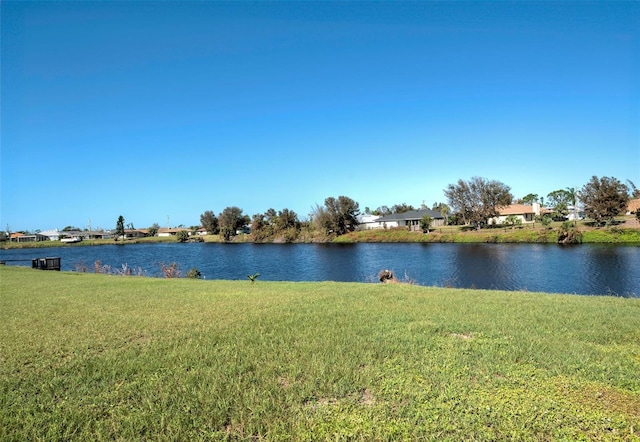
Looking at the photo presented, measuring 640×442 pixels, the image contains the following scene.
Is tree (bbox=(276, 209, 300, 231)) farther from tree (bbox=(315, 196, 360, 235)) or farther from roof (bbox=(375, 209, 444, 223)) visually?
roof (bbox=(375, 209, 444, 223))

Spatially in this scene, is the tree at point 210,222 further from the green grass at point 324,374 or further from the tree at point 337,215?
the green grass at point 324,374

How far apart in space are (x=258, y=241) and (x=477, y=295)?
Answer: 7831 centimetres

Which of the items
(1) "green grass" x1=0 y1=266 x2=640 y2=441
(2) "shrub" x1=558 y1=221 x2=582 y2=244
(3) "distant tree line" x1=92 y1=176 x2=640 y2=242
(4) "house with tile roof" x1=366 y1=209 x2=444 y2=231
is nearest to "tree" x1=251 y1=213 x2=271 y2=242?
(3) "distant tree line" x1=92 y1=176 x2=640 y2=242

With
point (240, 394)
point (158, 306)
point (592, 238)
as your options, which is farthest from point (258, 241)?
point (240, 394)

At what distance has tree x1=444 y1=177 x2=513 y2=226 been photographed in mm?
71125

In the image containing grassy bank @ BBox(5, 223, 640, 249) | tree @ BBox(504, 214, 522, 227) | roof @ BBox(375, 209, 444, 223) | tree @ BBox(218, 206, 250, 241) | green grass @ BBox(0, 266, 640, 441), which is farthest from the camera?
tree @ BBox(218, 206, 250, 241)

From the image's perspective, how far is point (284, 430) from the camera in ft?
11.3

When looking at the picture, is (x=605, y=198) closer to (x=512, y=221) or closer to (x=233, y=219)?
(x=512, y=221)

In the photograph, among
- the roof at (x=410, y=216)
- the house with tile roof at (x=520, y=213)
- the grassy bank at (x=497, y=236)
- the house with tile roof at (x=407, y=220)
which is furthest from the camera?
the roof at (x=410, y=216)

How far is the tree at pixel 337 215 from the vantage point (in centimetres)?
8012

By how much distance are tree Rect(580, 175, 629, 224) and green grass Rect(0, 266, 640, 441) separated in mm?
59385

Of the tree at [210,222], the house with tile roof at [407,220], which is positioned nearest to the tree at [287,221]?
the house with tile roof at [407,220]

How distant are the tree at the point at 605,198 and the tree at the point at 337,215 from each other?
4261cm

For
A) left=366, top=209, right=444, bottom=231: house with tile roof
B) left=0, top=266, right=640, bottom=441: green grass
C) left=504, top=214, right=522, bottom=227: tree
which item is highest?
left=366, top=209, right=444, bottom=231: house with tile roof
